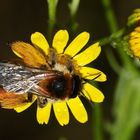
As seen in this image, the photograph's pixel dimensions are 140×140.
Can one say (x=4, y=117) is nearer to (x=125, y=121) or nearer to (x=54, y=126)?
(x=54, y=126)

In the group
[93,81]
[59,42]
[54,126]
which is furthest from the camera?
[54,126]

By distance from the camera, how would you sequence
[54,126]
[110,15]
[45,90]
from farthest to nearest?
[54,126], [110,15], [45,90]

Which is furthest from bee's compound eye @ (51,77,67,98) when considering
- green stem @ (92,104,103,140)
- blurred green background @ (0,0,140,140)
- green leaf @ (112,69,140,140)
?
blurred green background @ (0,0,140,140)

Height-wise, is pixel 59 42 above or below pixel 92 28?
below

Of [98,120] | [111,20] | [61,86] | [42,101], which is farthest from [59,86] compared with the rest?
[111,20]

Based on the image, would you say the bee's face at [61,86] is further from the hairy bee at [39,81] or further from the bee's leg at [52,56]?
the bee's leg at [52,56]

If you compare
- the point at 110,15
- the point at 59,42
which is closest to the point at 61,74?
the point at 59,42

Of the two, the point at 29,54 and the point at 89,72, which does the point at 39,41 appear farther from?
the point at 89,72
